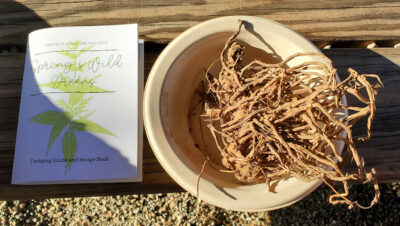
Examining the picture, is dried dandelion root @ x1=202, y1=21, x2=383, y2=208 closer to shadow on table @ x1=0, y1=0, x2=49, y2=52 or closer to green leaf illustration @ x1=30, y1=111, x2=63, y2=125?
green leaf illustration @ x1=30, y1=111, x2=63, y2=125

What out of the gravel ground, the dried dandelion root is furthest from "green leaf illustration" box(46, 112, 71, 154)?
the gravel ground

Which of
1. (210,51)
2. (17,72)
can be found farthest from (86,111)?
(210,51)

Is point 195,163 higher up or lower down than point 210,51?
lower down

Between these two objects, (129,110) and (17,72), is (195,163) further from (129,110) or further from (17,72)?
(17,72)

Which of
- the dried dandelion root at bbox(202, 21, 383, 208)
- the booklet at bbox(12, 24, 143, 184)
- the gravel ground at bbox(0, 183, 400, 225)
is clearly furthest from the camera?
the gravel ground at bbox(0, 183, 400, 225)

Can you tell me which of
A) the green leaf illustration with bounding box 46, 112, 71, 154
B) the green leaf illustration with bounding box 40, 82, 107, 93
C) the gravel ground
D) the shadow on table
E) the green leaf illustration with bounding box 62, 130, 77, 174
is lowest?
the gravel ground

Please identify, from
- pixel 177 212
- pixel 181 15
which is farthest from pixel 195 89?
pixel 177 212

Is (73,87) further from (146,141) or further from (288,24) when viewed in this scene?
(288,24)
